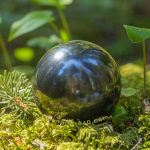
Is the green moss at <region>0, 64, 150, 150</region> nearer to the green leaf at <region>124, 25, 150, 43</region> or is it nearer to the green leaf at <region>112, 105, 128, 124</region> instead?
the green leaf at <region>112, 105, 128, 124</region>

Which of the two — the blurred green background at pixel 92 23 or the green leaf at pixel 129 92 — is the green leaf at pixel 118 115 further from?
the blurred green background at pixel 92 23

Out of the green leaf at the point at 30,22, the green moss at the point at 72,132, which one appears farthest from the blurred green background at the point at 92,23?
the green moss at the point at 72,132

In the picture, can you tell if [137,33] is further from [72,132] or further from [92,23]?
[92,23]

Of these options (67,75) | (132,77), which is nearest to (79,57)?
(67,75)

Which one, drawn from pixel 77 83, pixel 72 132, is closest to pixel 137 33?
pixel 77 83

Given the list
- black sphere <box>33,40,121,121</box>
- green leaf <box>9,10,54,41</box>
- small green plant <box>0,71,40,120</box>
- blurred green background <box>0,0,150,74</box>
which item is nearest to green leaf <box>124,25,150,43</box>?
black sphere <box>33,40,121,121</box>
